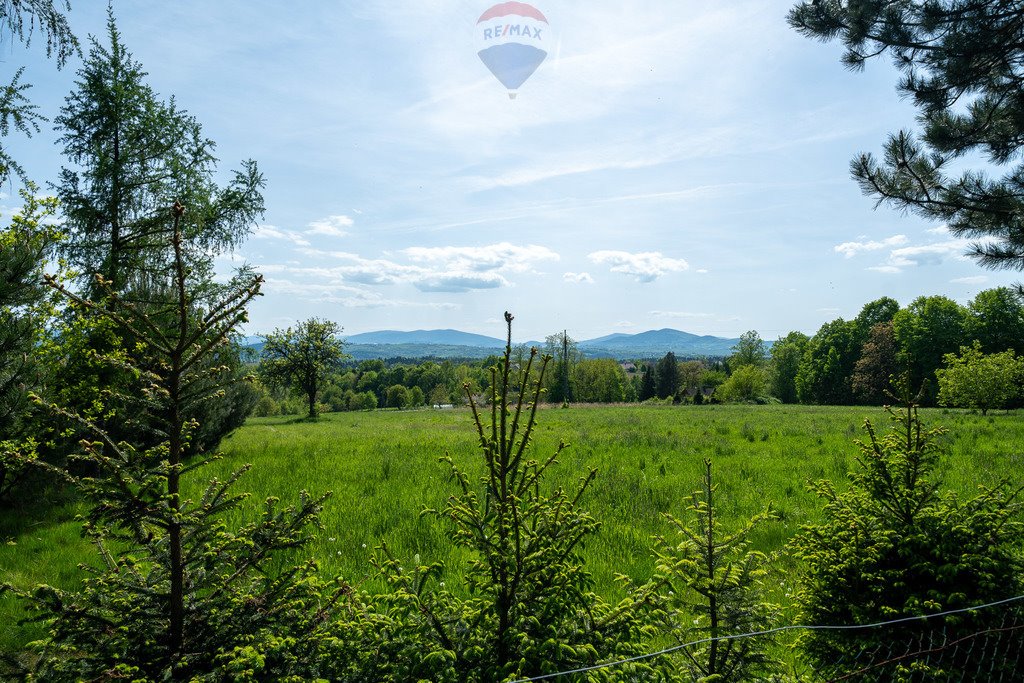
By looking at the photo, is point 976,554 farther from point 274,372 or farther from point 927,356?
point 927,356

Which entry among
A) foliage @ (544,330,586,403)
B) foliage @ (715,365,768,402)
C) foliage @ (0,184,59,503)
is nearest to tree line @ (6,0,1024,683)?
foliage @ (0,184,59,503)

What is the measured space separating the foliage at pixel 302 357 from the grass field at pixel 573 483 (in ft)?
74.2

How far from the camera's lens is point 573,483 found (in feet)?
34.2

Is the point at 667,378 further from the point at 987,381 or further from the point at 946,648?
the point at 946,648

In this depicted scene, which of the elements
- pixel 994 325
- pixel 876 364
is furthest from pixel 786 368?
pixel 994 325

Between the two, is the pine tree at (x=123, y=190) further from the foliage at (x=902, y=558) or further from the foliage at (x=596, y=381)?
the foliage at (x=596, y=381)

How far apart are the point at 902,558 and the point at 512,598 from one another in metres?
3.31

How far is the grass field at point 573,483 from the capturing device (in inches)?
269

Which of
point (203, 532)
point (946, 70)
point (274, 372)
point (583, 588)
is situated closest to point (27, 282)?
point (203, 532)

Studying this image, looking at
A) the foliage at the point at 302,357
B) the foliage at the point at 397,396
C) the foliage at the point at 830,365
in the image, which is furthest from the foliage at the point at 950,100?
the foliage at the point at 397,396

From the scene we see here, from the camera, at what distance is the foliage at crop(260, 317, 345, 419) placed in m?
40.5

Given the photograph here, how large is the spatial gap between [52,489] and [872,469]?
45.4ft

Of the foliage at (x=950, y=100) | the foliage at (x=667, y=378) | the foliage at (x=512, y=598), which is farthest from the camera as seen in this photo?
the foliage at (x=667, y=378)

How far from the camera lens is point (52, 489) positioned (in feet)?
35.3
